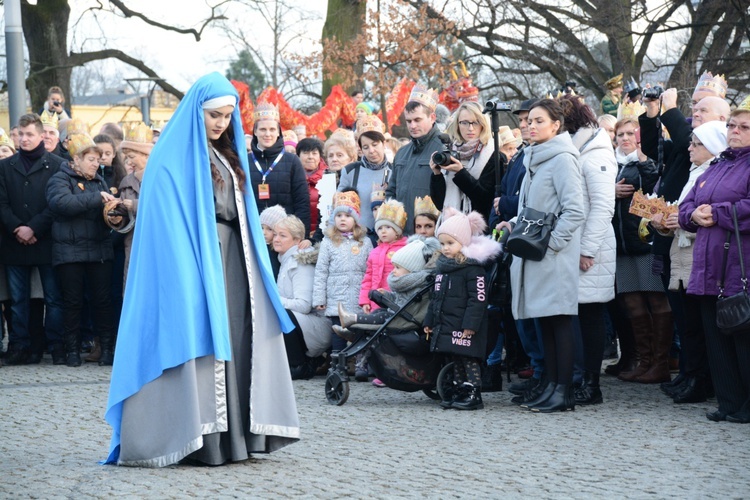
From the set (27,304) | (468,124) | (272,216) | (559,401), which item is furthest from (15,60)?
(559,401)

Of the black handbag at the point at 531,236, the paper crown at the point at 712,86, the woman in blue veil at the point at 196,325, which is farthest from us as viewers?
the paper crown at the point at 712,86

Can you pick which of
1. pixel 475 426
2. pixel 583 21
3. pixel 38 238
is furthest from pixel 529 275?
pixel 583 21

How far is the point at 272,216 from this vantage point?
995cm

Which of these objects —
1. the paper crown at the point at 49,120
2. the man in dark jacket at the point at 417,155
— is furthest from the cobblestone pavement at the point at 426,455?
the paper crown at the point at 49,120

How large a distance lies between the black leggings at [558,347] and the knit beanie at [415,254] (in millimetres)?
1107

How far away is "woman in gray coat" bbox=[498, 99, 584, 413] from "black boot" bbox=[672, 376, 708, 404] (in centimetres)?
81

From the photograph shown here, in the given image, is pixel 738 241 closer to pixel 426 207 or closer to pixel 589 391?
pixel 589 391

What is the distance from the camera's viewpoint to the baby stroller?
7.89 m

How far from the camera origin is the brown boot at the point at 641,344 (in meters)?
8.85

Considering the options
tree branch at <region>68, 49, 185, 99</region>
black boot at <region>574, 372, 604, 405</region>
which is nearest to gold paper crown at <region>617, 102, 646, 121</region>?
black boot at <region>574, 372, 604, 405</region>

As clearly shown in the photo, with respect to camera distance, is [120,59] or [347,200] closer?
[347,200]

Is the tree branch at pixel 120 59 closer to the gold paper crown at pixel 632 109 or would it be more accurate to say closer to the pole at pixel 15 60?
the pole at pixel 15 60

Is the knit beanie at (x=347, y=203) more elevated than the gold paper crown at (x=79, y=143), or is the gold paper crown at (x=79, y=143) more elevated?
the gold paper crown at (x=79, y=143)

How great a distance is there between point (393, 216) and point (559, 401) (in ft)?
7.09
